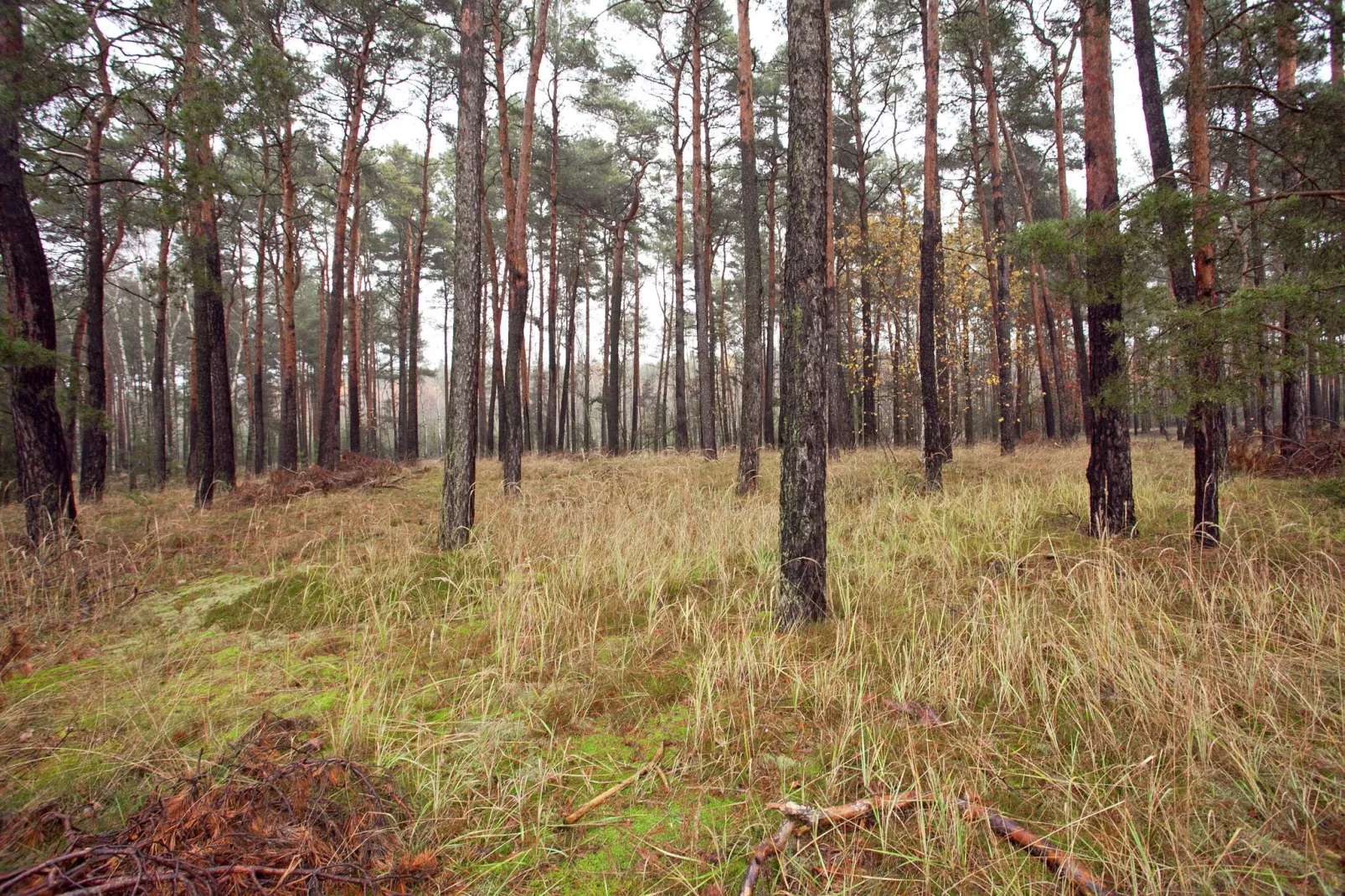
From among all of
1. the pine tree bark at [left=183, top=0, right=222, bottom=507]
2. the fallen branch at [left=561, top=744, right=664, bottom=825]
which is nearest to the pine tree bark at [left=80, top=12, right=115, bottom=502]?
the pine tree bark at [left=183, top=0, right=222, bottom=507]

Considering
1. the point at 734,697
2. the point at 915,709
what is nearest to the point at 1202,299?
the point at 915,709

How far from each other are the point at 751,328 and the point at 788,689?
7277mm

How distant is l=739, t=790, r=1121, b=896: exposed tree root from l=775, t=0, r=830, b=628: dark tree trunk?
5.33 ft

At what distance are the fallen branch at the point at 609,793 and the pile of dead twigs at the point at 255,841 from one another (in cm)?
47

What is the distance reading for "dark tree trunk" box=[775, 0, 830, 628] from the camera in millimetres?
3465

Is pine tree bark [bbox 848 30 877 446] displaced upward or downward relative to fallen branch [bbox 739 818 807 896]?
upward

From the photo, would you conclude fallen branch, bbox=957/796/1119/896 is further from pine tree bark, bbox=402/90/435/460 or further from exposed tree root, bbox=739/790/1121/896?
pine tree bark, bbox=402/90/435/460

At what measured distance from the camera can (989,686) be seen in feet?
8.91

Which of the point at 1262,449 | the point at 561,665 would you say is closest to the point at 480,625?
the point at 561,665

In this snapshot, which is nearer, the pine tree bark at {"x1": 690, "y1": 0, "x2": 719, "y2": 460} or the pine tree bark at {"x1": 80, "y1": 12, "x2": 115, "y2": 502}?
the pine tree bark at {"x1": 80, "y1": 12, "x2": 115, "y2": 502}

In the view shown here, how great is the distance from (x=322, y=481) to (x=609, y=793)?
1027 centimetres

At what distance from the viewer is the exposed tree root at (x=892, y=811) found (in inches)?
63.3

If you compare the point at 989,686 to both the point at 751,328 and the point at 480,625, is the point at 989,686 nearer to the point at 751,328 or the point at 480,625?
the point at 480,625

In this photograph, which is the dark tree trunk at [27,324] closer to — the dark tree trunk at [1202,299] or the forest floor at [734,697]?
the forest floor at [734,697]
